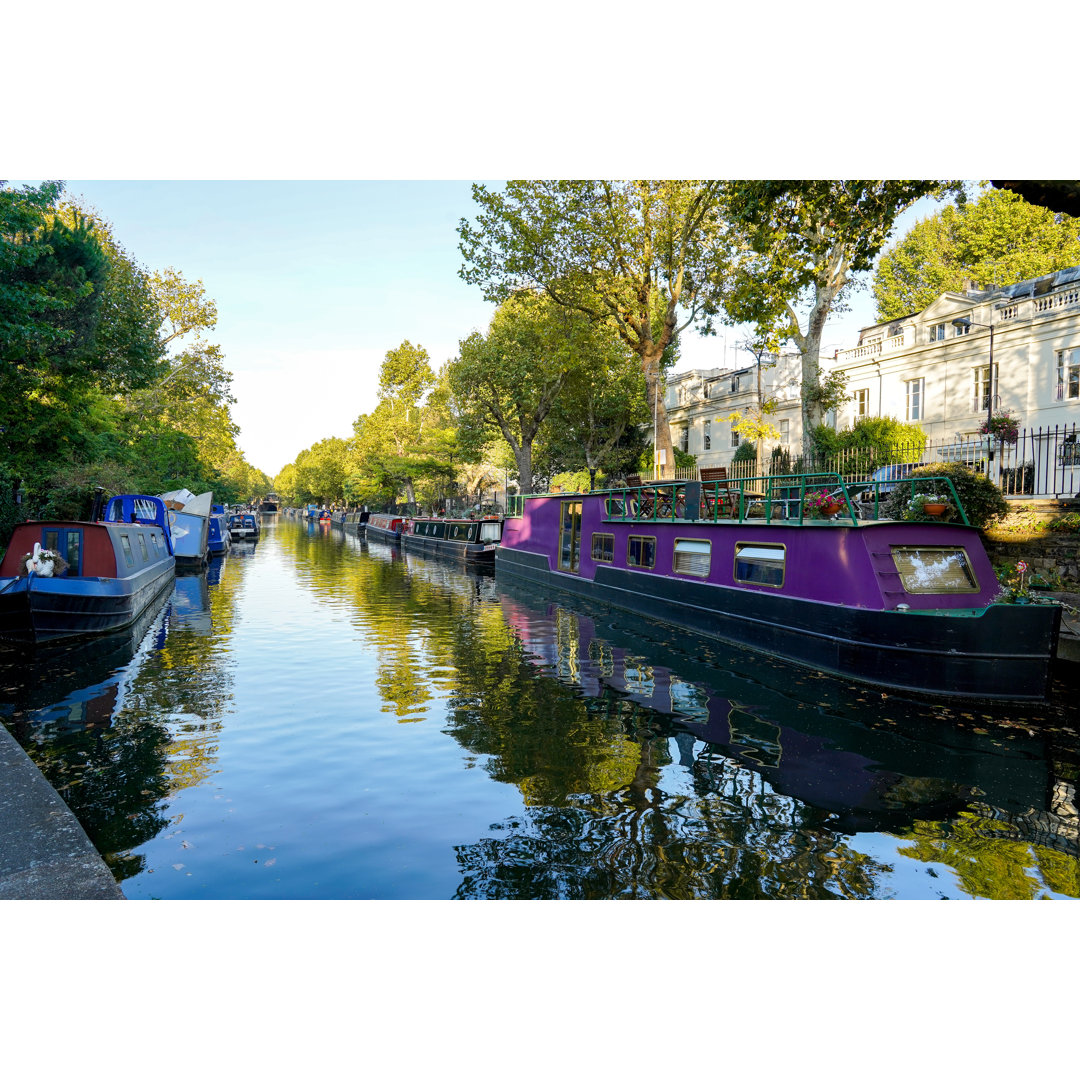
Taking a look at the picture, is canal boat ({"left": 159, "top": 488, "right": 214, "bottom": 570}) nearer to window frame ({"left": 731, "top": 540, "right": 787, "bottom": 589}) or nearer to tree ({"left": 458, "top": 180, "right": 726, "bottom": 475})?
tree ({"left": 458, "top": 180, "right": 726, "bottom": 475})

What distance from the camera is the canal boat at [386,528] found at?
165 feet

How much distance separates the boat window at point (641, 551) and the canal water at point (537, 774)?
3826 mm

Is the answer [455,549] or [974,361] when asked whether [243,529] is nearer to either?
[455,549]

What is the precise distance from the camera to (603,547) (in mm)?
20781

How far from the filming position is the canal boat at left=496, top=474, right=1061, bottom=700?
991 cm

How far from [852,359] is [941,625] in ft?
95.4

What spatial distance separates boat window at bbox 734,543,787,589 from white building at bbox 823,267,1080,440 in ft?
47.8

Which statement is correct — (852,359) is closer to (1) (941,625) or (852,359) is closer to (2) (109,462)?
(1) (941,625)

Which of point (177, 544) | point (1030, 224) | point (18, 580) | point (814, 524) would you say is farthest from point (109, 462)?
point (1030, 224)

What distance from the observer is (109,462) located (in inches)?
1102

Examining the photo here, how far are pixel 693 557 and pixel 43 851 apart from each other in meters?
13.1

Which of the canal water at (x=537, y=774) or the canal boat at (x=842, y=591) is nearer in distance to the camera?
the canal water at (x=537, y=774)

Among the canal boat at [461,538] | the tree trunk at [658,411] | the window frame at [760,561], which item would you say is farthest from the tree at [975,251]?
the window frame at [760,561]

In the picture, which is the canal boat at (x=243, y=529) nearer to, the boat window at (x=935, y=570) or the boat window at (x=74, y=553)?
the boat window at (x=74, y=553)
